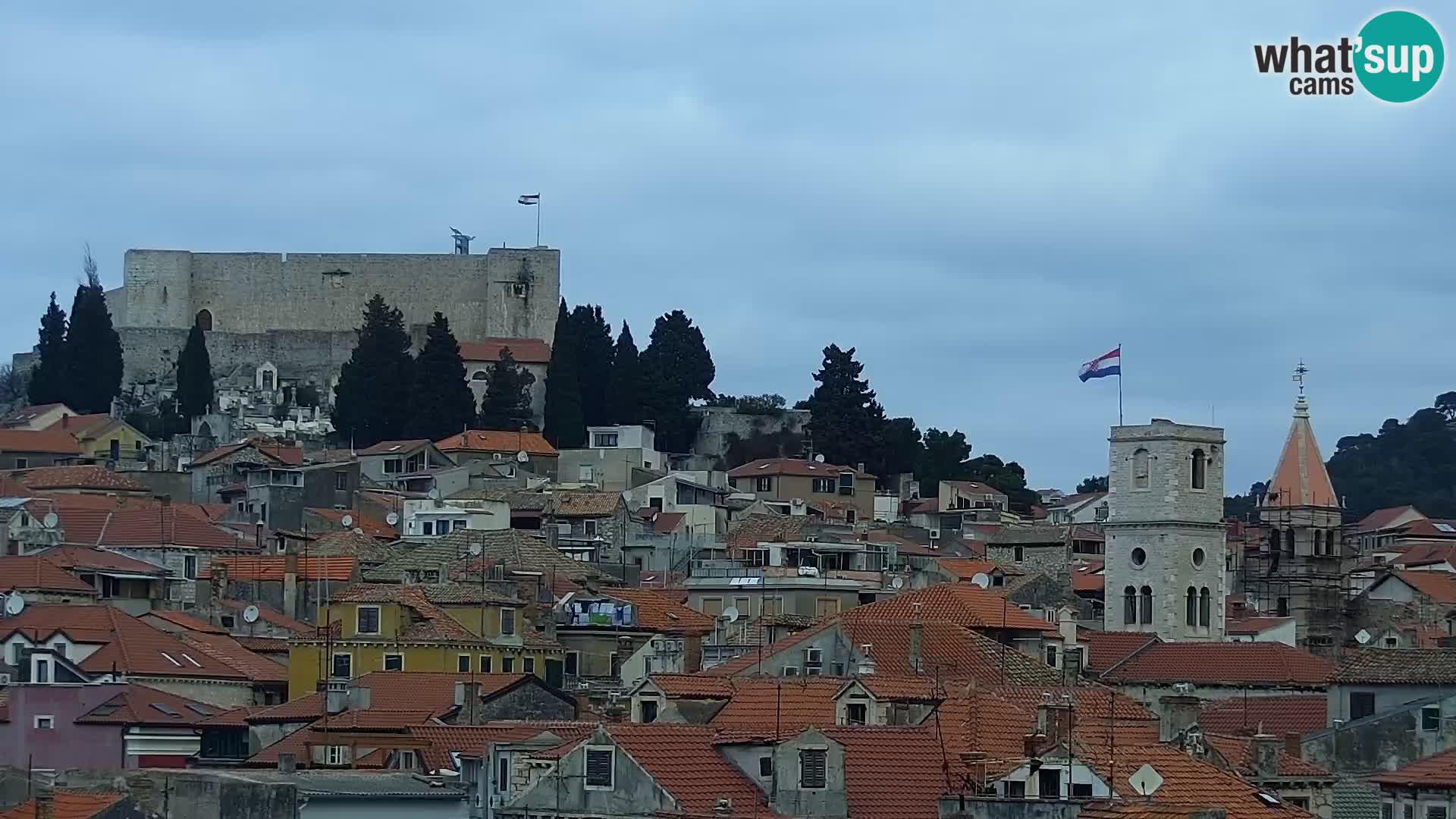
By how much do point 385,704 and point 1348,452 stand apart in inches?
5317

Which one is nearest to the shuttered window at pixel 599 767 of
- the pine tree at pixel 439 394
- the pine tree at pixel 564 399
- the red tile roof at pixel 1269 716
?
the red tile roof at pixel 1269 716

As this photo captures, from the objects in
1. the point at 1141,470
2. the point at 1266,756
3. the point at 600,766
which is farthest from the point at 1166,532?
the point at 600,766

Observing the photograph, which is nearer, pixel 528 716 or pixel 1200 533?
pixel 528 716

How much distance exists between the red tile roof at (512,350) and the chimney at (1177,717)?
254 ft

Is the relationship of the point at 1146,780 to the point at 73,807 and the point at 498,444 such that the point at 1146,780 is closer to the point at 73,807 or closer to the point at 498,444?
the point at 73,807

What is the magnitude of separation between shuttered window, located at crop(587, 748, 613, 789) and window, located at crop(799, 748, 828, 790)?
2.04 meters

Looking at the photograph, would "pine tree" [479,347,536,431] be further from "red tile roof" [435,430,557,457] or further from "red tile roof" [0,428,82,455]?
"red tile roof" [0,428,82,455]

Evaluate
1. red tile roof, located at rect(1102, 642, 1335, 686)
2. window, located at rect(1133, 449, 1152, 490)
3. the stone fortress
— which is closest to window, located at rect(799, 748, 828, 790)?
red tile roof, located at rect(1102, 642, 1335, 686)

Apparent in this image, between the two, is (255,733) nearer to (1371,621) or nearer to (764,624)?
(764,624)

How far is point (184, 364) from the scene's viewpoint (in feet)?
426

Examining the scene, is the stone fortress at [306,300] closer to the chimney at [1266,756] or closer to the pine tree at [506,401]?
the pine tree at [506,401]

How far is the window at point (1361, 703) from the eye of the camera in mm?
55259

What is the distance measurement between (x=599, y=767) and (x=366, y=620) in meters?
25.4

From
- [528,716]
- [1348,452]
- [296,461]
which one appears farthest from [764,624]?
[1348,452]
